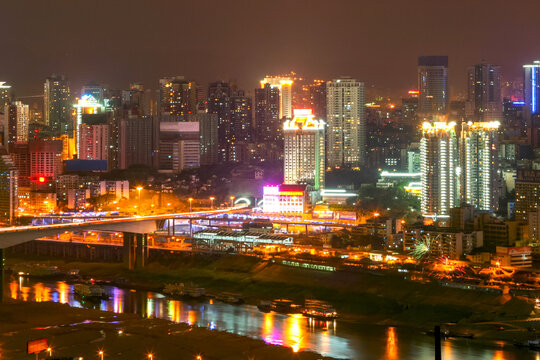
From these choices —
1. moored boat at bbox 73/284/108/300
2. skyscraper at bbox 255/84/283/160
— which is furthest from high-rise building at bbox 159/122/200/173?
moored boat at bbox 73/284/108/300

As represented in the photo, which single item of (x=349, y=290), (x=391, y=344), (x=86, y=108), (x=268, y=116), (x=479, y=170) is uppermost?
(x=86, y=108)

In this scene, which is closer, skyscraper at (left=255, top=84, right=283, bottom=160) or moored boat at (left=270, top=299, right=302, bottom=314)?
moored boat at (left=270, top=299, right=302, bottom=314)

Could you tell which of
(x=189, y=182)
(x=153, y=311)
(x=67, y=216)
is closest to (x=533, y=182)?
(x=153, y=311)

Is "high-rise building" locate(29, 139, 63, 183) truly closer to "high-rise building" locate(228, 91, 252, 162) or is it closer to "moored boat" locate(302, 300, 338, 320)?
"high-rise building" locate(228, 91, 252, 162)

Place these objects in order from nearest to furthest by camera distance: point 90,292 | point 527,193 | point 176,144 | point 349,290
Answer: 1. point 349,290
2. point 90,292
3. point 527,193
4. point 176,144

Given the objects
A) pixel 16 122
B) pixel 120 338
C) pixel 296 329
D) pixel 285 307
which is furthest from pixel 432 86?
pixel 120 338

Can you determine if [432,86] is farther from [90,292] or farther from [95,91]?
[90,292]

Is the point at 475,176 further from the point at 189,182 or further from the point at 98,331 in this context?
the point at 98,331
